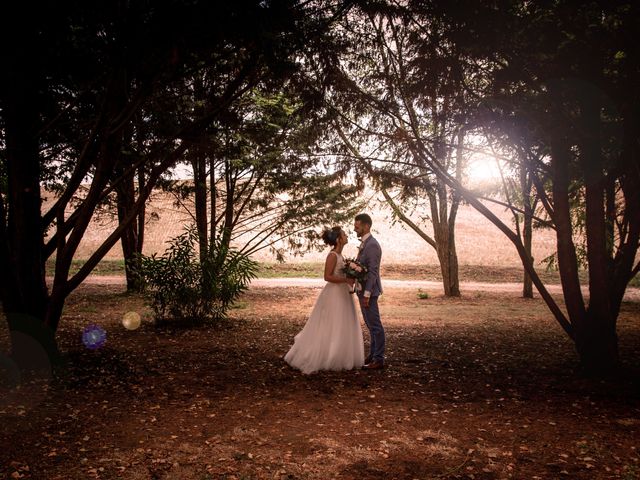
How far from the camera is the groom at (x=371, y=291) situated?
6.91 meters

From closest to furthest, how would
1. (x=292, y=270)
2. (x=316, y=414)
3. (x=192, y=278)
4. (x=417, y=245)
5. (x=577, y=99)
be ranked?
(x=316, y=414), (x=577, y=99), (x=192, y=278), (x=292, y=270), (x=417, y=245)

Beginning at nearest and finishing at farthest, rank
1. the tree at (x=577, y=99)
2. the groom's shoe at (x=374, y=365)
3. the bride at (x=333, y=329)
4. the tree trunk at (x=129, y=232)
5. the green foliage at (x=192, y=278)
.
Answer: the tree at (x=577, y=99)
the bride at (x=333, y=329)
the groom's shoe at (x=374, y=365)
the green foliage at (x=192, y=278)
the tree trunk at (x=129, y=232)

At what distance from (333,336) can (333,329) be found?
0.35 ft

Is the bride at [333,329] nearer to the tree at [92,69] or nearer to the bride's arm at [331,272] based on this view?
the bride's arm at [331,272]

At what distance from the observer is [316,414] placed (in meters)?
5.36

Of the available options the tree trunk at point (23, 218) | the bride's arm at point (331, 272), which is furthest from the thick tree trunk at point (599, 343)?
the tree trunk at point (23, 218)

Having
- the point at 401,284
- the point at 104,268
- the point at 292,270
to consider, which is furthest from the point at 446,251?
the point at 104,268

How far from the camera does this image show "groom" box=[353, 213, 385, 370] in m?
6.91

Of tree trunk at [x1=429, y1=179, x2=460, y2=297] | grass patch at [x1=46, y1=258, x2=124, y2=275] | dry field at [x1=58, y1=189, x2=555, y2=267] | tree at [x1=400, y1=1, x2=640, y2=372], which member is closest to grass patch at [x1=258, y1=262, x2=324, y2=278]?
dry field at [x1=58, y1=189, x2=555, y2=267]

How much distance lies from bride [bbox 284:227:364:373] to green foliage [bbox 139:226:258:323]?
3.77 metres

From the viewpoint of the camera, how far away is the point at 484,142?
27.9 ft

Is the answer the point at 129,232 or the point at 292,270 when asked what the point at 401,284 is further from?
the point at 129,232

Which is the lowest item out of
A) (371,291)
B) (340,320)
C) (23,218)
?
(340,320)

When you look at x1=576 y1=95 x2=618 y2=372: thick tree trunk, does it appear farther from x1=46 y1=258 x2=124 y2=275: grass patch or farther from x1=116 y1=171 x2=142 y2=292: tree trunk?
x1=46 y1=258 x2=124 y2=275: grass patch
